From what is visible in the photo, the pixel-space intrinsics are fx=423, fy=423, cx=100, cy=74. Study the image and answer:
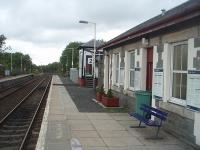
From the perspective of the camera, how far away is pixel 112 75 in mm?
20984

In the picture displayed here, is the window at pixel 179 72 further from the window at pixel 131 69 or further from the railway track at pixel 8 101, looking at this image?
the railway track at pixel 8 101

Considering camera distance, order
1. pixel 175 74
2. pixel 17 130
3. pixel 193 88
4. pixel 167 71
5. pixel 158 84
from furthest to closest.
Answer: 1. pixel 17 130
2. pixel 158 84
3. pixel 167 71
4. pixel 175 74
5. pixel 193 88

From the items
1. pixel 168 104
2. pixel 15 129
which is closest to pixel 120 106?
pixel 15 129

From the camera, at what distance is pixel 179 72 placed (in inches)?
426

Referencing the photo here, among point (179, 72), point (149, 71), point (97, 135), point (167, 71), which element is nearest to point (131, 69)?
point (149, 71)

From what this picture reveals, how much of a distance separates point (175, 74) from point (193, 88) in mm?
1803

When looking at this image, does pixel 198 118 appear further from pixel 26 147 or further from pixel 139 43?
pixel 139 43

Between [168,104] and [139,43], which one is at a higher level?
[139,43]

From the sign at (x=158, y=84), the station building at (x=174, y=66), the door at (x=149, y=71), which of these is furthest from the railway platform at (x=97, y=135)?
the door at (x=149, y=71)

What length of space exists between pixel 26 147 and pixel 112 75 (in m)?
10.9

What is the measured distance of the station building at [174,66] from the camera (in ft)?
30.8

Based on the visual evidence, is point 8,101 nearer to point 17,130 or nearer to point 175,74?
point 17,130

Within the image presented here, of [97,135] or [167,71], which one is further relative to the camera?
[167,71]

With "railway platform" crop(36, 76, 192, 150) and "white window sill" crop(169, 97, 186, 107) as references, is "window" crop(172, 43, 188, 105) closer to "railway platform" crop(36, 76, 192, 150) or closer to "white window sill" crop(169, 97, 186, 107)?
"white window sill" crop(169, 97, 186, 107)
